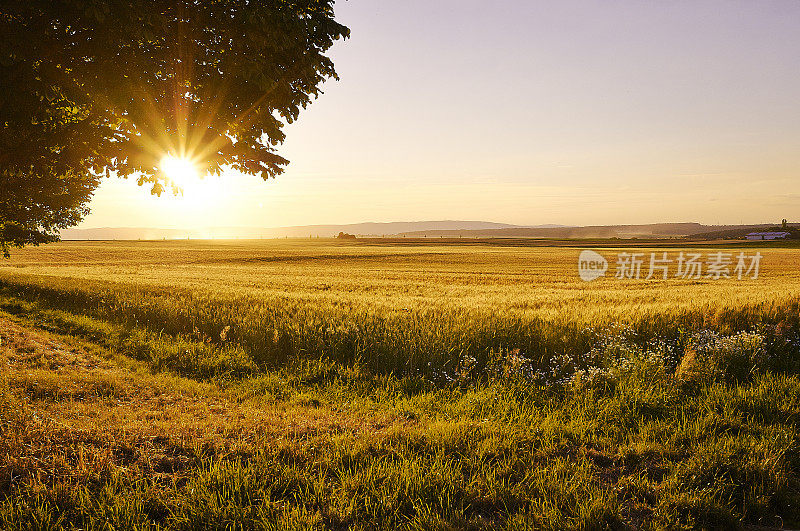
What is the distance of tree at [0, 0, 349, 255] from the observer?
6457 mm

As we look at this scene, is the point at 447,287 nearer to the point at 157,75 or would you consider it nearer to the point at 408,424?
the point at 157,75

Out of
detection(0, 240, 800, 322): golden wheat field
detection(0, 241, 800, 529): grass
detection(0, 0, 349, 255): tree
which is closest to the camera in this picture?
detection(0, 241, 800, 529): grass

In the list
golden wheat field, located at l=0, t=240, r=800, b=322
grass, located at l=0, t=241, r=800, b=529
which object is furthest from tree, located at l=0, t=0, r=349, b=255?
golden wheat field, located at l=0, t=240, r=800, b=322

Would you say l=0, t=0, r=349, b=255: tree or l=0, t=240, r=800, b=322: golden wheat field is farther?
l=0, t=240, r=800, b=322: golden wheat field

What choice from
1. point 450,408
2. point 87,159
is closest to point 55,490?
point 450,408

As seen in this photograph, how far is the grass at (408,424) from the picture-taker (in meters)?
3.62

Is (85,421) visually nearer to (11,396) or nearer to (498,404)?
(11,396)

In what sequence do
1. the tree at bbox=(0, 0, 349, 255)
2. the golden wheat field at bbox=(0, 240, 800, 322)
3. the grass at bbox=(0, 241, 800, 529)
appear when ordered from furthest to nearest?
1. the golden wheat field at bbox=(0, 240, 800, 322)
2. the tree at bbox=(0, 0, 349, 255)
3. the grass at bbox=(0, 241, 800, 529)

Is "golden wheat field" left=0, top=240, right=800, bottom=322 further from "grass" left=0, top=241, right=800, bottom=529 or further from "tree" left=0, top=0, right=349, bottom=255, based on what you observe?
"tree" left=0, top=0, right=349, bottom=255

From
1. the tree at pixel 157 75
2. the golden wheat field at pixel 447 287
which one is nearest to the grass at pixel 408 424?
the golden wheat field at pixel 447 287

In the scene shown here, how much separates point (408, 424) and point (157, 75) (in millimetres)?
7600

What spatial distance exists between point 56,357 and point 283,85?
23.1 feet

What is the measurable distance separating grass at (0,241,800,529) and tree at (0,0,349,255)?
420 centimetres

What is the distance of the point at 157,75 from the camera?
26.4 ft
